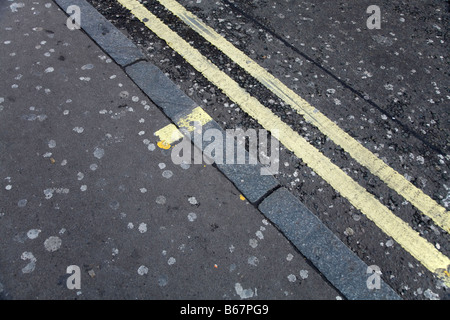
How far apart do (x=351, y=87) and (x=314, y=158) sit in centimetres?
84

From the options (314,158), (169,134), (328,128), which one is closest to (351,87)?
(328,128)

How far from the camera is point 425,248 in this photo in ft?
6.29

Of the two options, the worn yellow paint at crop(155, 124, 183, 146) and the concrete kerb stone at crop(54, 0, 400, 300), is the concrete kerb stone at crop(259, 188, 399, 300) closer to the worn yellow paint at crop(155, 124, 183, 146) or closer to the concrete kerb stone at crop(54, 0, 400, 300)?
the concrete kerb stone at crop(54, 0, 400, 300)

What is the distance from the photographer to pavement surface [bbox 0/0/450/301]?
70.5 inches

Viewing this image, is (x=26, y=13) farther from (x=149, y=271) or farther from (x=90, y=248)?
(x=149, y=271)

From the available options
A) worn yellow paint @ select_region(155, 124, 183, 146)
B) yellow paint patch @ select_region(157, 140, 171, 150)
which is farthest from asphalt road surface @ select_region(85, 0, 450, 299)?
yellow paint patch @ select_region(157, 140, 171, 150)

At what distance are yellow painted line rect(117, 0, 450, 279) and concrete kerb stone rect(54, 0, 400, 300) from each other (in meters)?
0.28

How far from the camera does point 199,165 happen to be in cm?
221

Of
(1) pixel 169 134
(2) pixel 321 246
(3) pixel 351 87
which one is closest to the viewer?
(2) pixel 321 246

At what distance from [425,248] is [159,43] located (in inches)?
100

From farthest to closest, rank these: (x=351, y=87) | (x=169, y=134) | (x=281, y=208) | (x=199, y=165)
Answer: (x=351, y=87), (x=169, y=134), (x=199, y=165), (x=281, y=208)

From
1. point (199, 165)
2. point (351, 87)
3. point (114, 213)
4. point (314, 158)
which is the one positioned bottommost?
point (114, 213)

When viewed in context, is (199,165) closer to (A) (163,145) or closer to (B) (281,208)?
(A) (163,145)
